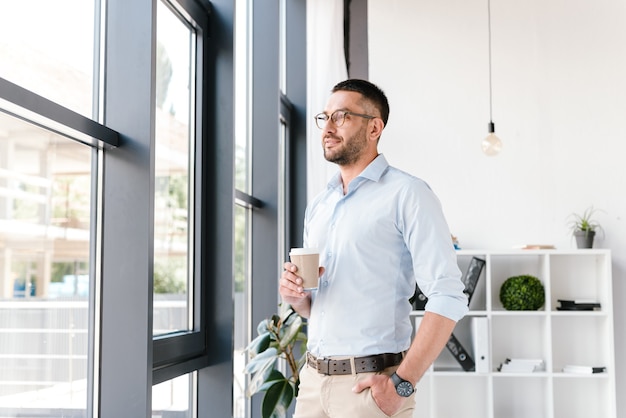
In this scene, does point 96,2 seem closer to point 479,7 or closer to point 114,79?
point 114,79

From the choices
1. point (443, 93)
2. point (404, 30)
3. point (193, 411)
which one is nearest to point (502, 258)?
point (443, 93)

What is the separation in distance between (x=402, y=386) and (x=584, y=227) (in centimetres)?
342

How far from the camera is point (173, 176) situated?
2.73 m

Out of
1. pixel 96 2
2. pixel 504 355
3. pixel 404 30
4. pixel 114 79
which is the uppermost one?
pixel 404 30

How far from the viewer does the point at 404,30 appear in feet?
17.9

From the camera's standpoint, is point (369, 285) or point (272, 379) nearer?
point (369, 285)

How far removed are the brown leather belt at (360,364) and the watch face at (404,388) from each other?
0.29ft

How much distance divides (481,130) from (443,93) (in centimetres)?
37

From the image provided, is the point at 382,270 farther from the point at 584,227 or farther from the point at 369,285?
the point at 584,227

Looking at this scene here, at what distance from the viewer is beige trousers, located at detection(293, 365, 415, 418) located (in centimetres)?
192

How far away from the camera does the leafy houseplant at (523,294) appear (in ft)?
15.9

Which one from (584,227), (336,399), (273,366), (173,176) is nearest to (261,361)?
(273,366)

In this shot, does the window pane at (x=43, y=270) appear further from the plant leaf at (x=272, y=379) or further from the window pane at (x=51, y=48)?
the plant leaf at (x=272, y=379)

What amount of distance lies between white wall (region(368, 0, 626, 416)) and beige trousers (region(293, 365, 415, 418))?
3.32 metres
